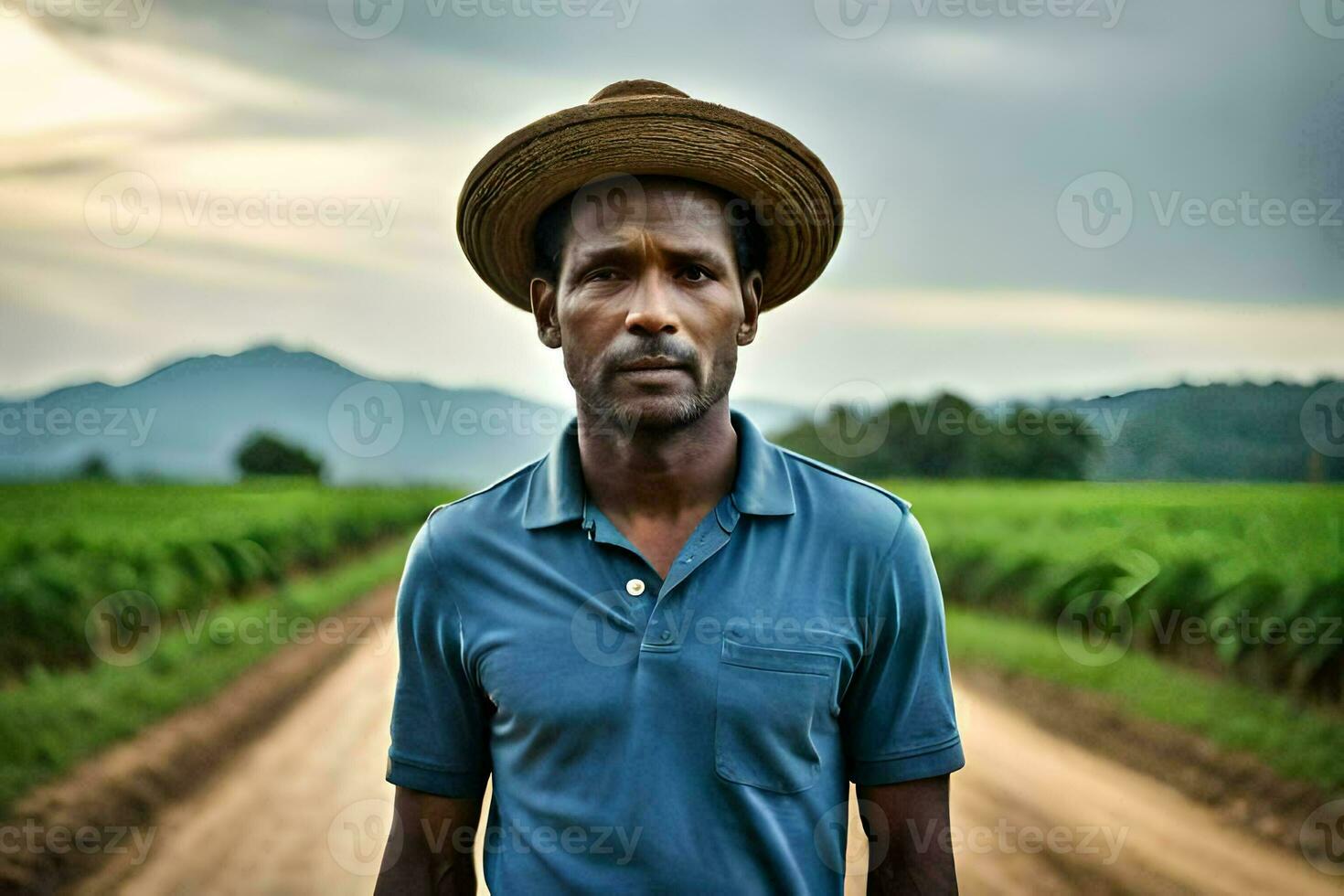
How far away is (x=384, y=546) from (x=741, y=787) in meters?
19.4

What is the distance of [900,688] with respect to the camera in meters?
2.16

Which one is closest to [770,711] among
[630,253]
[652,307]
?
[652,307]

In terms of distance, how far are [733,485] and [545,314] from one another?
0.61 meters

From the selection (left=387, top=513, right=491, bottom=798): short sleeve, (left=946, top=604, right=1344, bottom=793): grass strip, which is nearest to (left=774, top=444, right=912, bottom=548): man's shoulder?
(left=387, top=513, right=491, bottom=798): short sleeve

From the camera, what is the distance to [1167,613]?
A: 8.55 m

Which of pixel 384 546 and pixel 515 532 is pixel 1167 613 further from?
pixel 384 546

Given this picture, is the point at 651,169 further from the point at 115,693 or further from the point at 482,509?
the point at 115,693

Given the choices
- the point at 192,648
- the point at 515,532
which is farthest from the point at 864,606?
the point at 192,648

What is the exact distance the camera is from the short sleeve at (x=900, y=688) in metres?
2.16

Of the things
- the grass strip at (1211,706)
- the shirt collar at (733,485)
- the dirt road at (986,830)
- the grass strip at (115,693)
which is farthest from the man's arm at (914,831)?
the grass strip at (115,693)

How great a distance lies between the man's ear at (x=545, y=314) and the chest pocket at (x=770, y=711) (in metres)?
0.83

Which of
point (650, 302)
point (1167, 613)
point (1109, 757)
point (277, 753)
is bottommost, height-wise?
point (277, 753)

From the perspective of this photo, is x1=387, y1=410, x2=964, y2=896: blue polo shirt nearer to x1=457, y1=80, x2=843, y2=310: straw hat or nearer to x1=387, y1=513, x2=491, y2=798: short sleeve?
x1=387, y1=513, x2=491, y2=798: short sleeve

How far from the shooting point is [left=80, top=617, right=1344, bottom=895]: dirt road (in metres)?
5.40
